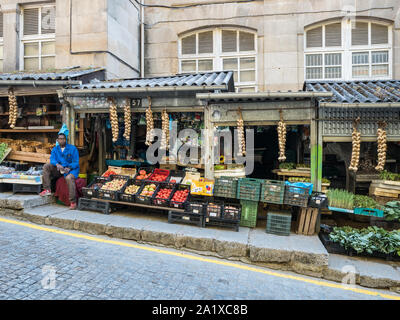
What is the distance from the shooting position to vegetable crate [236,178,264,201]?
657 centimetres

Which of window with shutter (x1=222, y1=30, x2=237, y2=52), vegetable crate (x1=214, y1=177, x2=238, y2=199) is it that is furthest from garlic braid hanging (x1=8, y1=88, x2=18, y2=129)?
window with shutter (x1=222, y1=30, x2=237, y2=52)

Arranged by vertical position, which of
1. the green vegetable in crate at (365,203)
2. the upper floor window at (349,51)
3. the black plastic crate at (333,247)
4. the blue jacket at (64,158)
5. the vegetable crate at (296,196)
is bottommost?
the black plastic crate at (333,247)

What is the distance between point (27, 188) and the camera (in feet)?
25.3

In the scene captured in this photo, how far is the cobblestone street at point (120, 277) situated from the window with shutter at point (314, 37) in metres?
10.5

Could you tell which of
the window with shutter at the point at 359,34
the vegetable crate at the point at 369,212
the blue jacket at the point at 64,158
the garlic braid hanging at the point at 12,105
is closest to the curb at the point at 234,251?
the blue jacket at the point at 64,158

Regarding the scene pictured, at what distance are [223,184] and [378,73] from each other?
30.4 feet

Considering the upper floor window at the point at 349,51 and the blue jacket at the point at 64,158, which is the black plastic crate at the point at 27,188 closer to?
the blue jacket at the point at 64,158

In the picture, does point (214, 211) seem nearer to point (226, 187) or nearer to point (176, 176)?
point (226, 187)

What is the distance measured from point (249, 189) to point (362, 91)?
463 centimetres

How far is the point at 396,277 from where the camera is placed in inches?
190

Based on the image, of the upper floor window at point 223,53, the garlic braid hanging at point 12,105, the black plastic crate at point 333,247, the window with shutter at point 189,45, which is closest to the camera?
the black plastic crate at point 333,247

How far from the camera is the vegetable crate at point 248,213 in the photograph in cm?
667

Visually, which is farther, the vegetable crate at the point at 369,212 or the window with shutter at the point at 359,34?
the window with shutter at the point at 359,34
